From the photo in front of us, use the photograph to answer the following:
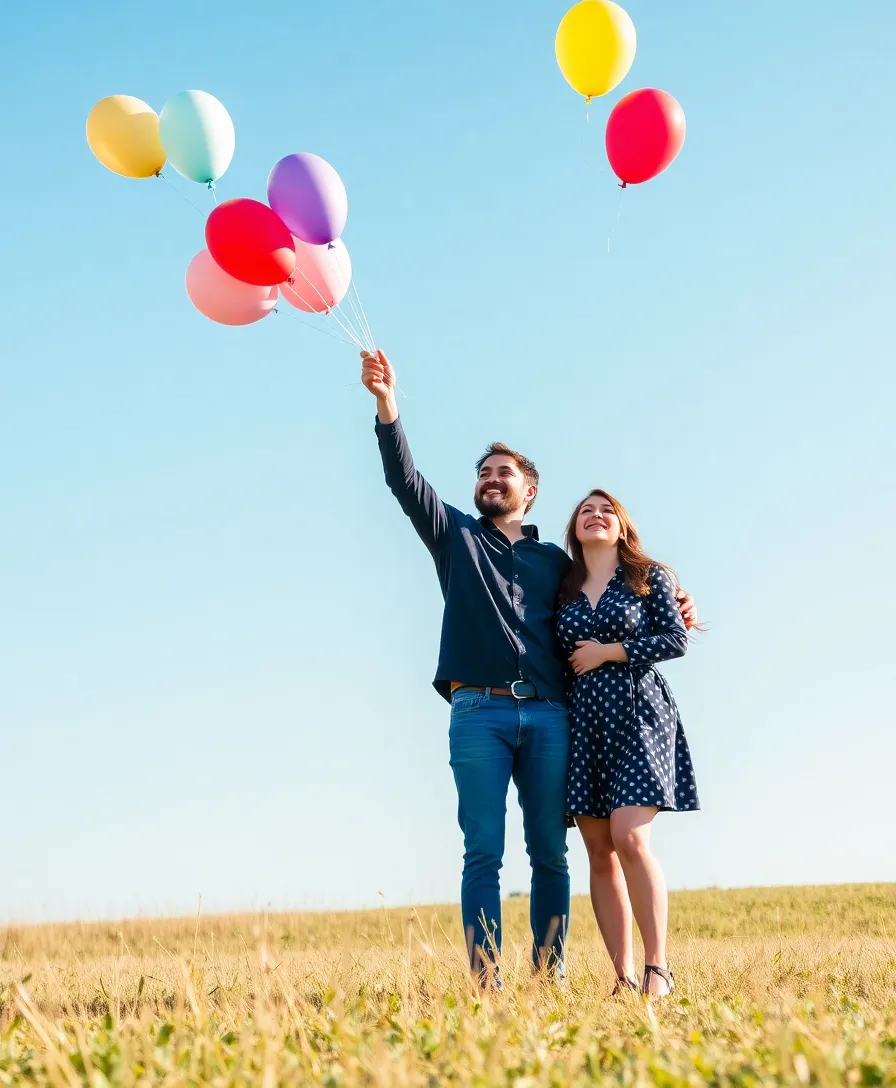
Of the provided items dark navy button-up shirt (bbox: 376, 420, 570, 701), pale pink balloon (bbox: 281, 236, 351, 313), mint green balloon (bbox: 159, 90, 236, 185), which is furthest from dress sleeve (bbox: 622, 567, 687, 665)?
mint green balloon (bbox: 159, 90, 236, 185)

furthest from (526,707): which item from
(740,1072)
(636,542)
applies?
(740,1072)

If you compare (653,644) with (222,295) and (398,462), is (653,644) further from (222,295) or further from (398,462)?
(222,295)

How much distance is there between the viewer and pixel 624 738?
4691mm

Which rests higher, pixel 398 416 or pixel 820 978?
pixel 398 416

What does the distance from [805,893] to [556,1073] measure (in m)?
10.9

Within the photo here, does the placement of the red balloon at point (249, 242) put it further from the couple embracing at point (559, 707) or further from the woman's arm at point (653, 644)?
the woman's arm at point (653, 644)

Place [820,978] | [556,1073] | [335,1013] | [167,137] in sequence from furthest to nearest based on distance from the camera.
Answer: [167,137] → [820,978] → [335,1013] → [556,1073]

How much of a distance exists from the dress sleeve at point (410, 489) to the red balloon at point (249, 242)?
1.08m

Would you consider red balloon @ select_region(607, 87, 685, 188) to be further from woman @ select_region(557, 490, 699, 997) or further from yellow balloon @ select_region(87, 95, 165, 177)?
yellow balloon @ select_region(87, 95, 165, 177)

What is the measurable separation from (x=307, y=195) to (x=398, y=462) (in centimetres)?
154

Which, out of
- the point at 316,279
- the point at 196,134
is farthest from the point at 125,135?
the point at 316,279

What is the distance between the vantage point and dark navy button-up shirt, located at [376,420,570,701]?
4844 millimetres

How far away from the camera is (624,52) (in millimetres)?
6129

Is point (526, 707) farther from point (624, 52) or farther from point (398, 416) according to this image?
point (624, 52)
